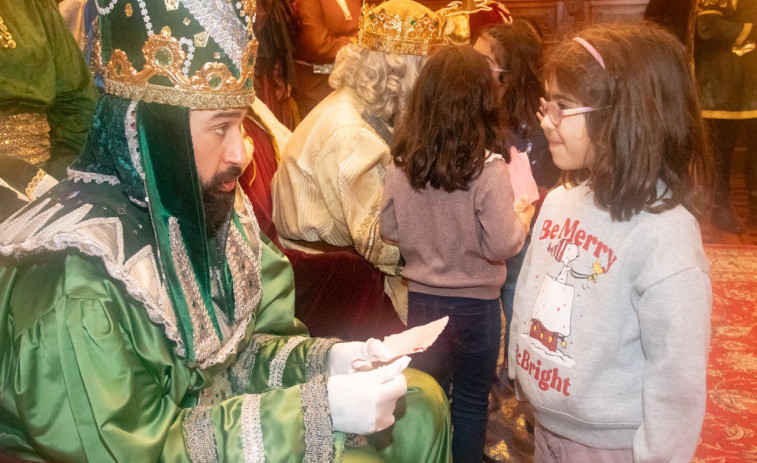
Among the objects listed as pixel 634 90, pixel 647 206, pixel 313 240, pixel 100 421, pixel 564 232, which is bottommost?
pixel 313 240

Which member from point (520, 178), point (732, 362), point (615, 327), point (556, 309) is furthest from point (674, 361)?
point (732, 362)

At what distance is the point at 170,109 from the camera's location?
1466 mm

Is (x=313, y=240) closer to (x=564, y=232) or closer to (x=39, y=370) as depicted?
(x=564, y=232)

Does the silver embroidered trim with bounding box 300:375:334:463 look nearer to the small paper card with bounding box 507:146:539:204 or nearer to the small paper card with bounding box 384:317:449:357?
the small paper card with bounding box 384:317:449:357

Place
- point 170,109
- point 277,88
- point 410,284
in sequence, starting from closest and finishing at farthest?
point 170,109 < point 410,284 < point 277,88

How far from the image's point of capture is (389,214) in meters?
2.34

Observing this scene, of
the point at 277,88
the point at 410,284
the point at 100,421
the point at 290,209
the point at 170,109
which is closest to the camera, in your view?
the point at 100,421

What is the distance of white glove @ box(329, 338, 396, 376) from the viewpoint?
61.9 inches

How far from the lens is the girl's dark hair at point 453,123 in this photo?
6.89 feet

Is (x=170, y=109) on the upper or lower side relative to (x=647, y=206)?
upper

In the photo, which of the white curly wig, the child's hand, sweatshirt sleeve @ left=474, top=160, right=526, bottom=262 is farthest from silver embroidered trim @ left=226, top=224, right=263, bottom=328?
the white curly wig

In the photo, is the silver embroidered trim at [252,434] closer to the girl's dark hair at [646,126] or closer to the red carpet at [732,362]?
the girl's dark hair at [646,126]

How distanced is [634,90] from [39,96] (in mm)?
1879

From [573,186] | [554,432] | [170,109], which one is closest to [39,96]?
[170,109]
